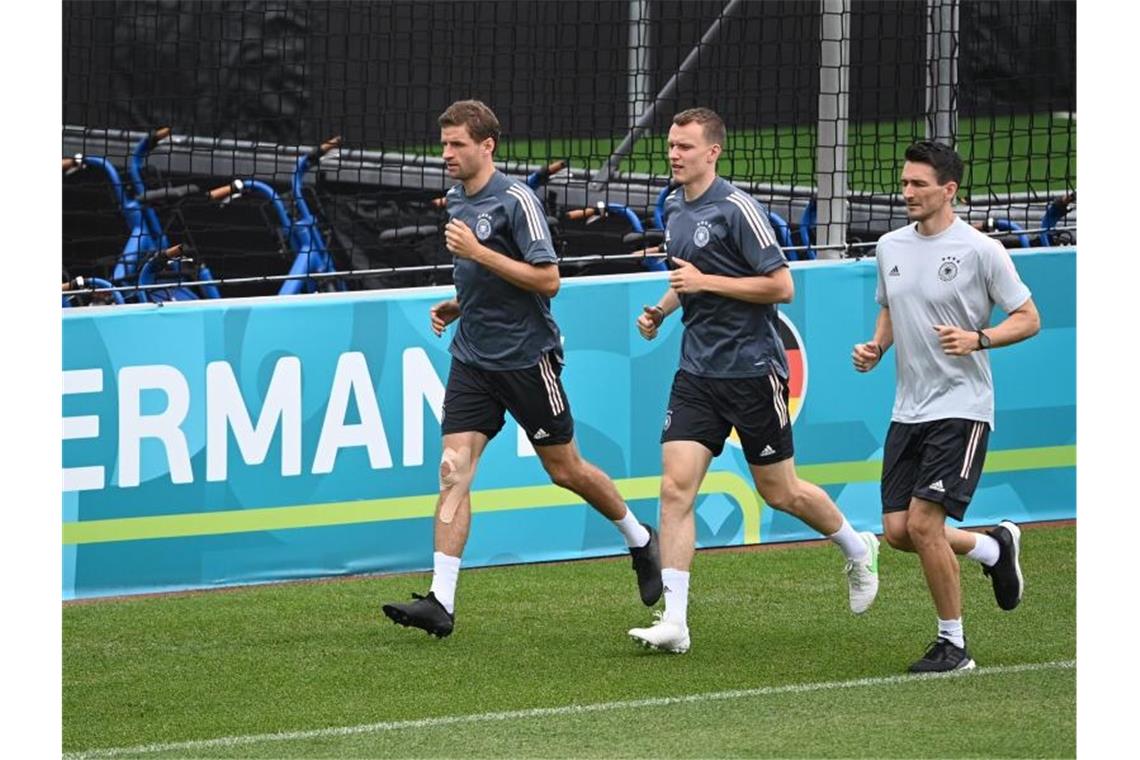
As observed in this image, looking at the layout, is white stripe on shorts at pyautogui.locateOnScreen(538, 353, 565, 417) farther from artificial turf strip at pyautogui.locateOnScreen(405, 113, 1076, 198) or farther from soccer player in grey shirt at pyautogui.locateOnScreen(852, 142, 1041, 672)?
artificial turf strip at pyautogui.locateOnScreen(405, 113, 1076, 198)

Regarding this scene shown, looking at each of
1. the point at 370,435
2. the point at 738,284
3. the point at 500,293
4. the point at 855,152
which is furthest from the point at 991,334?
the point at 855,152

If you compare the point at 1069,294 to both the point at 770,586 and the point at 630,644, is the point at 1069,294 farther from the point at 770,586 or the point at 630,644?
the point at 630,644

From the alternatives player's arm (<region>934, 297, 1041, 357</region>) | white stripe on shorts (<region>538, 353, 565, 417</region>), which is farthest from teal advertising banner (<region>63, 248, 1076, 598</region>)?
player's arm (<region>934, 297, 1041, 357</region>)

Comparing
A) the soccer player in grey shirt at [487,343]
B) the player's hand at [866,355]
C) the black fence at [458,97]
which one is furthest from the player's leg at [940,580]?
the black fence at [458,97]

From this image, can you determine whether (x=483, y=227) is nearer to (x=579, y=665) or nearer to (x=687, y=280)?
(x=687, y=280)

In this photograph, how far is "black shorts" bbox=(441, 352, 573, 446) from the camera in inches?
288

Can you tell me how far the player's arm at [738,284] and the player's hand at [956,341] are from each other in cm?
77

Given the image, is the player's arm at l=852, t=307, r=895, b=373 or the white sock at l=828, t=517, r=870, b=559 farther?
the white sock at l=828, t=517, r=870, b=559

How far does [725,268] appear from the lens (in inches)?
276

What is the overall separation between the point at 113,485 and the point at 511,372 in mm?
1920

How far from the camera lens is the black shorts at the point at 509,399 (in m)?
7.32

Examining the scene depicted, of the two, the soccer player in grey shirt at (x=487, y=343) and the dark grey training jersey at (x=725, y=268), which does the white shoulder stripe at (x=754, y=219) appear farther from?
the soccer player in grey shirt at (x=487, y=343)

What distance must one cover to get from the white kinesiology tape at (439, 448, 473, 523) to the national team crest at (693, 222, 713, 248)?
1.19m

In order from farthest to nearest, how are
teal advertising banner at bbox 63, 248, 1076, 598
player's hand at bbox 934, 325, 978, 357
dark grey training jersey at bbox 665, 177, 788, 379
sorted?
teal advertising banner at bbox 63, 248, 1076, 598, dark grey training jersey at bbox 665, 177, 788, 379, player's hand at bbox 934, 325, 978, 357
